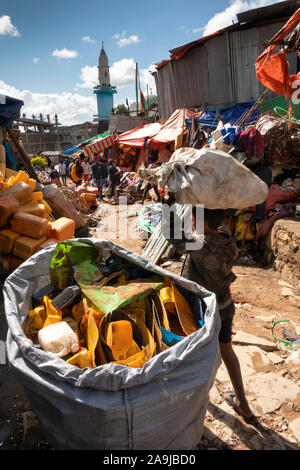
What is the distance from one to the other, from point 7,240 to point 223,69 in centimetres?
1122

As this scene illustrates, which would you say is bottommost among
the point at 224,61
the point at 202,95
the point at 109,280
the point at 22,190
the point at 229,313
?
the point at 229,313

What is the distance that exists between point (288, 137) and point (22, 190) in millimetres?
5054

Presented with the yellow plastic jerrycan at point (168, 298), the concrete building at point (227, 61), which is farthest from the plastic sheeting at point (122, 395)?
the concrete building at point (227, 61)

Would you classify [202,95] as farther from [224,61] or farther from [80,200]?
[80,200]

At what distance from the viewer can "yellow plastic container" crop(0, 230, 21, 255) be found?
421cm

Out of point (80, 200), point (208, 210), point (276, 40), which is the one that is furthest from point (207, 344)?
point (80, 200)

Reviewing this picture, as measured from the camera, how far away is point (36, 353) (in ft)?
4.12

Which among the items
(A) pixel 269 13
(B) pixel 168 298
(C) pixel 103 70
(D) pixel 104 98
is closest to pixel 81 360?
(B) pixel 168 298

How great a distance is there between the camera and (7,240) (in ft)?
13.9

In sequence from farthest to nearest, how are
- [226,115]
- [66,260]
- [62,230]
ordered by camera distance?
[226,115] → [62,230] → [66,260]

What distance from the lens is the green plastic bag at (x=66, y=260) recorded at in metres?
2.02

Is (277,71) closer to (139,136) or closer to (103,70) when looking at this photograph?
(139,136)

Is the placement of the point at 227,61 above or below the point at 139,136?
above

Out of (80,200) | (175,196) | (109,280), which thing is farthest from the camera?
(80,200)
